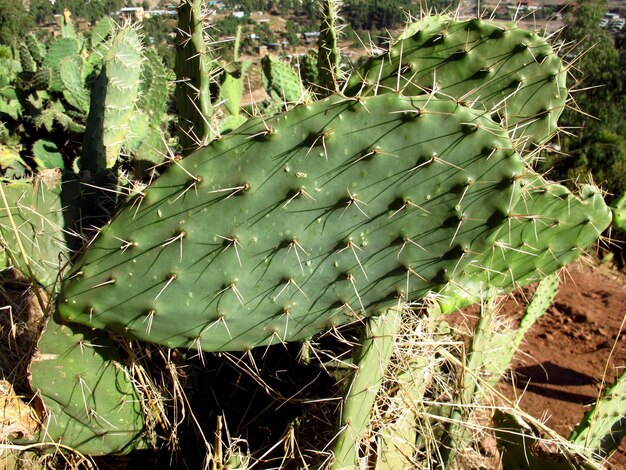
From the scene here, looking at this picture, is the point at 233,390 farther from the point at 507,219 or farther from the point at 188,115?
the point at 507,219

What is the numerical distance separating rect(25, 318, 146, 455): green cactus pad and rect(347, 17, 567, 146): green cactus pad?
2.96 feet

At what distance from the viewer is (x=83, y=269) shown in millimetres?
1150

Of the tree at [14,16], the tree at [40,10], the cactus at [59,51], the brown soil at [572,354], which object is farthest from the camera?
the tree at [40,10]

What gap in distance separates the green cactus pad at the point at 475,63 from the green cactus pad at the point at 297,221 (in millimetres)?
426

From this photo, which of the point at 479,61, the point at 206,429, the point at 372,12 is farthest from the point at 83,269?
the point at 372,12

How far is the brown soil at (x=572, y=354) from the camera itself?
328 cm

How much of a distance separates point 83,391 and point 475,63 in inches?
48.4

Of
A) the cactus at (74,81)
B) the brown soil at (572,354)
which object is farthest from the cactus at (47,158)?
the brown soil at (572,354)

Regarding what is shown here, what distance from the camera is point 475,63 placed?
1.50 m

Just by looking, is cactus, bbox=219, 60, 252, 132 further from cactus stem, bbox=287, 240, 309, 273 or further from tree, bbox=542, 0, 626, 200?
tree, bbox=542, 0, 626, 200

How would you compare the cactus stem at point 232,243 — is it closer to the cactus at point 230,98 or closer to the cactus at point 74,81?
the cactus at point 230,98

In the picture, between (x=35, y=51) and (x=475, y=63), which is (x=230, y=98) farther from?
(x=35, y=51)

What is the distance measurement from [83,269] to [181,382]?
1.83 ft

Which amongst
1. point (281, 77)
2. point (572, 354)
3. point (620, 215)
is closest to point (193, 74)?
point (281, 77)
